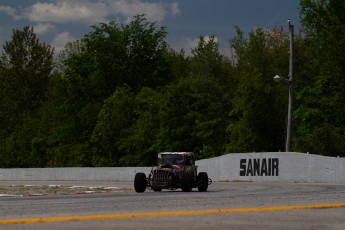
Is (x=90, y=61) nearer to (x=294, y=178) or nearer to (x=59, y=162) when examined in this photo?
(x=59, y=162)

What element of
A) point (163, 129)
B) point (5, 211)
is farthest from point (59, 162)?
point (5, 211)

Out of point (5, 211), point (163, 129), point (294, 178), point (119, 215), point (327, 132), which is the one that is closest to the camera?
point (119, 215)

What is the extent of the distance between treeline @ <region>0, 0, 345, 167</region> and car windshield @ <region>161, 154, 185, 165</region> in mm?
24971

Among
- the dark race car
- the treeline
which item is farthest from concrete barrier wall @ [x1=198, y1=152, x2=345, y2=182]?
the dark race car

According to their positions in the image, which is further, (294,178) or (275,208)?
(294,178)

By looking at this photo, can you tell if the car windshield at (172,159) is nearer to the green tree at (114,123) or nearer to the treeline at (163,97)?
the treeline at (163,97)

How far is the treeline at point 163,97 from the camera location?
66.4m

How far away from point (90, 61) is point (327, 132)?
152 feet

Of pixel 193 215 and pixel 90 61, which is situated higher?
pixel 90 61

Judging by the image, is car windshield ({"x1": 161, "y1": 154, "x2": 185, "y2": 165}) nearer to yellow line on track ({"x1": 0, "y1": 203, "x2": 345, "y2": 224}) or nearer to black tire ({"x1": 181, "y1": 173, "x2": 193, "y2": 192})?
black tire ({"x1": 181, "y1": 173, "x2": 193, "y2": 192})

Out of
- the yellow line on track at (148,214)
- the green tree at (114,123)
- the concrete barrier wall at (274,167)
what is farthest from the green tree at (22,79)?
the yellow line on track at (148,214)

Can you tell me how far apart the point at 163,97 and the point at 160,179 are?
160 ft

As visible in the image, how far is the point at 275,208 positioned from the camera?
647 inches

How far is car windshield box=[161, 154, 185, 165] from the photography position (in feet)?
101
